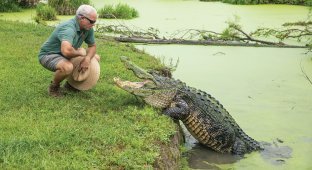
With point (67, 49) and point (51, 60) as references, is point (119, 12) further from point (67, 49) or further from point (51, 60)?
point (67, 49)

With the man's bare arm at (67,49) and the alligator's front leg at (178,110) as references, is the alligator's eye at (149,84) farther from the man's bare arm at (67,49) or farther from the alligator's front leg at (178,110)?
the man's bare arm at (67,49)

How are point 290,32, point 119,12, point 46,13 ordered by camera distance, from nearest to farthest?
1. point 290,32
2. point 46,13
3. point 119,12

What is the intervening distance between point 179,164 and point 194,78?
304 centimetres

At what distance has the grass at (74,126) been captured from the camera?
348 centimetres

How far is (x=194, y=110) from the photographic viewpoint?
4953 millimetres

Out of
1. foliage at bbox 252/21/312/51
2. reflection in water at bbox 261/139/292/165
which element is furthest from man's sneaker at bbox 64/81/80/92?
foliage at bbox 252/21/312/51

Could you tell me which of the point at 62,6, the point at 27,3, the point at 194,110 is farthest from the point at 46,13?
the point at 194,110

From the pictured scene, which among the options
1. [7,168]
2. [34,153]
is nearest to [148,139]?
[34,153]

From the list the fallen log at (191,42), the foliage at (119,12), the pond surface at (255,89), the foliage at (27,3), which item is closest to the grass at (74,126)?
the pond surface at (255,89)

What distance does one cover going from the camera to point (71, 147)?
12.0ft

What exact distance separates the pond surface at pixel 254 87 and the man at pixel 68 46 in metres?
1.52

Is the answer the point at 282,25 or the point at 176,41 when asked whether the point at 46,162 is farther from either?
the point at 282,25

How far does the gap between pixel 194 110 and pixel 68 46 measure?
1.45m

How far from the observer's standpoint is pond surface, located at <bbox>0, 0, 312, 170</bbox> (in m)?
4.96
